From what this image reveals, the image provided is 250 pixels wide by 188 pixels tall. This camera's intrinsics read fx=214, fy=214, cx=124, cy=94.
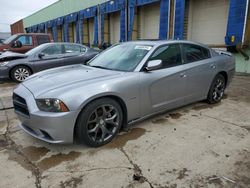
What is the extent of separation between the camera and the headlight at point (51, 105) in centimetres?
261

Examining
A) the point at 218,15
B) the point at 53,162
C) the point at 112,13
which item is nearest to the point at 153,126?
the point at 53,162

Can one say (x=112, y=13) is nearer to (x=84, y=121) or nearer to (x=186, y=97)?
(x=186, y=97)

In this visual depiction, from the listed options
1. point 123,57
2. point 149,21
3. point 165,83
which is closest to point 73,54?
point 123,57

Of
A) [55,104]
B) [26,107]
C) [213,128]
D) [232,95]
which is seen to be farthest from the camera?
[232,95]

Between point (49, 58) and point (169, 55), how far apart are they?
5070 mm

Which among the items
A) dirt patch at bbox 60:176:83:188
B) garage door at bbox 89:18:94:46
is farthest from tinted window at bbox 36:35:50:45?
dirt patch at bbox 60:176:83:188

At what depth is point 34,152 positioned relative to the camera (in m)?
2.89

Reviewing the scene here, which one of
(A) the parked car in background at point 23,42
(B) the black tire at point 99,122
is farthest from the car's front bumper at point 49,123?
(A) the parked car in background at point 23,42

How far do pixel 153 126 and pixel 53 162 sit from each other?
1731 mm

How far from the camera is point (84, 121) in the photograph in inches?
108

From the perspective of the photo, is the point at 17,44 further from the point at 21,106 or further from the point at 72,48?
the point at 21,106

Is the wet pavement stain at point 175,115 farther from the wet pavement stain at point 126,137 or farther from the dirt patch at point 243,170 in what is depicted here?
the dirt patch at point 243,170

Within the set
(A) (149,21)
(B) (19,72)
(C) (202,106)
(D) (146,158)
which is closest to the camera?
(D) (146,158)

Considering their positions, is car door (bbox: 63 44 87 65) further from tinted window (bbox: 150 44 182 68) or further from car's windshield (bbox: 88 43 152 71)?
tinted window (bbox: 150 44 182 68)
